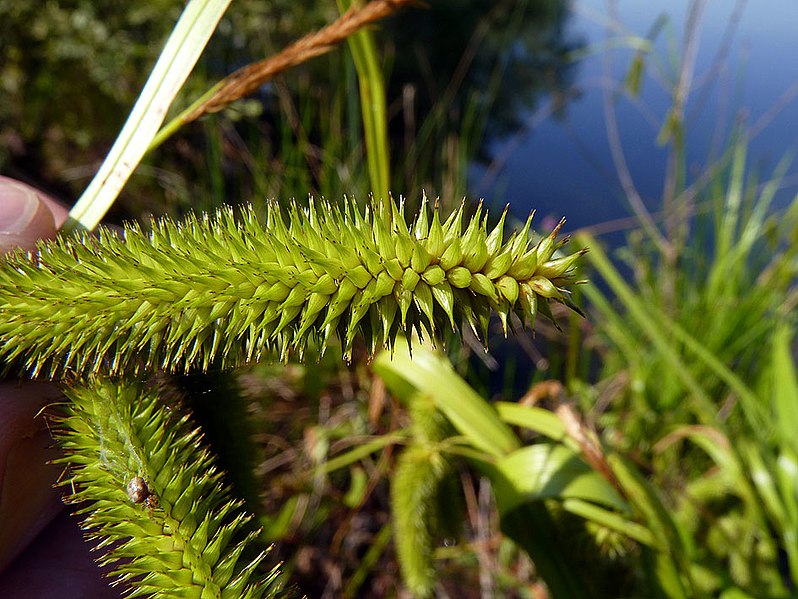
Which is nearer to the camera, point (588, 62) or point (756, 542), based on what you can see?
point (756, 542)

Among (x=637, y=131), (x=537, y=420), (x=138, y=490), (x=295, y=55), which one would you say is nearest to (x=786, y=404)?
(x=537, y=420)

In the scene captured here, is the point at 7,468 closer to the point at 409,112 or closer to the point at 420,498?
the point at 420,498

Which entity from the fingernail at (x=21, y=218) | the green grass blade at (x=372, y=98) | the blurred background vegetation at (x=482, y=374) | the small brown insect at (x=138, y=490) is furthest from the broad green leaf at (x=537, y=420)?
the fingernail at (x=21, y=218)

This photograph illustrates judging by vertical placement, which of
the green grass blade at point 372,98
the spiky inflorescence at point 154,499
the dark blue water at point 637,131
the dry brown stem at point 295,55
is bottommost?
the spiky inflorescence at point 154,499

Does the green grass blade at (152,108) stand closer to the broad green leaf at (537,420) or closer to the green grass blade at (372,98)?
the green grass blade at (372,98)

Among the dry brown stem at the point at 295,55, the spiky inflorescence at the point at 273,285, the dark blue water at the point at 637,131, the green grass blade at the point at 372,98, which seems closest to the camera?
the spiky inflorescence at the point at 273,285

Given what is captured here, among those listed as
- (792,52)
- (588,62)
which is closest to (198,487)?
(588,62)
